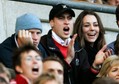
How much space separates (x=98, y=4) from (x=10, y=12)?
A: 1516 millimetres

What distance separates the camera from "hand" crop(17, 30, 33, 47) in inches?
414

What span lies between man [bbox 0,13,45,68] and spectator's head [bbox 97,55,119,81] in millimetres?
928

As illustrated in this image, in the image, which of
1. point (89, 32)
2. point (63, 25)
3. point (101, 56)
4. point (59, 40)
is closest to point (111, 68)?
point (101, 56)

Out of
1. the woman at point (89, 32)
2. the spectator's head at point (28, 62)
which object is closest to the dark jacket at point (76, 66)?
the woman at point (89, 32)

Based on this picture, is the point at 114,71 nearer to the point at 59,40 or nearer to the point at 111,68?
the point at 111,68

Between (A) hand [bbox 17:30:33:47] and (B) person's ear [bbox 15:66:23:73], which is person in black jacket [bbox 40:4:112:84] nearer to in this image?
(A) hand [bbox 17:30:33:47]

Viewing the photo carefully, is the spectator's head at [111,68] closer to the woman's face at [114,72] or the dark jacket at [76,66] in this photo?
the woman's face at [114,72]

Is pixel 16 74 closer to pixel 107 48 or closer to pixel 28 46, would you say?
pixel 28 46

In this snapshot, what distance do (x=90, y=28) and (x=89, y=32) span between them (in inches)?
2.9

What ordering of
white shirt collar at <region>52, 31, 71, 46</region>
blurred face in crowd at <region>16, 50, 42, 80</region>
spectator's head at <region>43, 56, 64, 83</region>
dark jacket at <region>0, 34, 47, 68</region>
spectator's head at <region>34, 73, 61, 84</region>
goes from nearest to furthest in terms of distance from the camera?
spectator's head at <region>34, 73, 61, 84</region> < blurred face in crowd at <region>16, 50, 42, 80</region> < spectator's head at <region>43, 56, 64, 83</region> < dark jacket at <region>0, 34, 47, 68</region> < white shirt collar at <region>52, 31, 71, 46</region>

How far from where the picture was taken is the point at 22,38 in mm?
10617

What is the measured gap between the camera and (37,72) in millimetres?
9875

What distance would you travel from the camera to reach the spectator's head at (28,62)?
32.3ft

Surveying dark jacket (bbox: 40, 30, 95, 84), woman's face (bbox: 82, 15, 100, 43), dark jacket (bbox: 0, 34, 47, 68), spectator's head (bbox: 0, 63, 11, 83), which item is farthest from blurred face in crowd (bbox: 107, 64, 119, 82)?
spectator's head (bbox: 0, 63, 11, 83)
